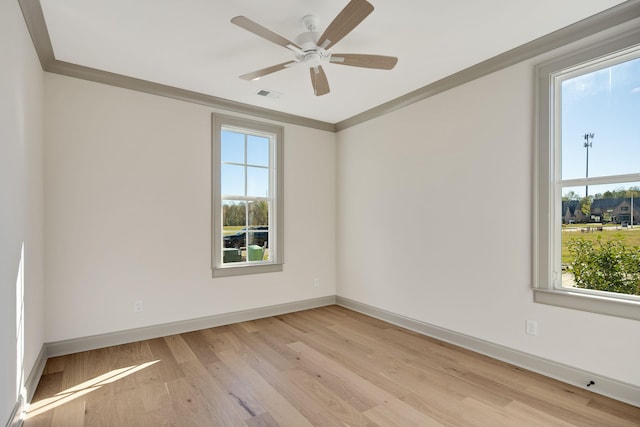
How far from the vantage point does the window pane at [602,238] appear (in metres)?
2.38

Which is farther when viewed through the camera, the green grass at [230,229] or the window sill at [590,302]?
the green grass at [230,229]

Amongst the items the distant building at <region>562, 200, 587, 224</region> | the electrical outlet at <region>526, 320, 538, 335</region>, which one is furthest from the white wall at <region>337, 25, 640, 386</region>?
the distant building at <region>562, 200, 587, 224</region>

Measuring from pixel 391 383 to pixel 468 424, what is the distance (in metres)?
0.64

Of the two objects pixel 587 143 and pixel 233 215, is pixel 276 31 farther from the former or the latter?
pixel 587 143

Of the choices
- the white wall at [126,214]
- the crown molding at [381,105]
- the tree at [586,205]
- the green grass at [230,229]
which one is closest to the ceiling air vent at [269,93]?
the crown molding at [381,105]

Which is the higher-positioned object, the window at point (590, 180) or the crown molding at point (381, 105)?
the crown molding at point (381, 105)

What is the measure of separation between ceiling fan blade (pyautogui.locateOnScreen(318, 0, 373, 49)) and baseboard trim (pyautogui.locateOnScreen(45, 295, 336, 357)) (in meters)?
3.21

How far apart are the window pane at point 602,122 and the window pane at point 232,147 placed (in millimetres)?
3434

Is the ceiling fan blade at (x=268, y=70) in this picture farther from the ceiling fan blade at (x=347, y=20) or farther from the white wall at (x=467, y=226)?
the white wall at (x=467, y=226)

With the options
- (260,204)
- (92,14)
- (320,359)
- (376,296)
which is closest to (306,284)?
(376,296)

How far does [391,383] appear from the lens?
258cm

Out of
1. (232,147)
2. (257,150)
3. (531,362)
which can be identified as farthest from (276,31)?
(531,362)

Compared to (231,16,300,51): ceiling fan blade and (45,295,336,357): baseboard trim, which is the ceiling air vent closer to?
(231,16,300,51): ceiling fan blade

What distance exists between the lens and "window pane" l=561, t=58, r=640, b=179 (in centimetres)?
237
